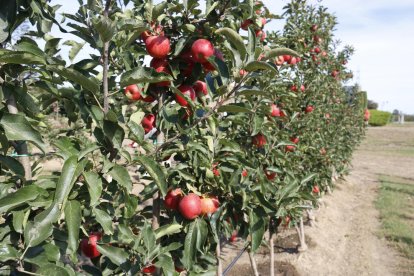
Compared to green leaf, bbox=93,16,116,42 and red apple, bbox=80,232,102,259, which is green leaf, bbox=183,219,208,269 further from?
green leaf, bbox=93,16,116,42

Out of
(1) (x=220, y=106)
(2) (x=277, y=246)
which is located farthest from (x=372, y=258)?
(1) (x=220, y=106)

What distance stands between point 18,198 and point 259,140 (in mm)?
1791

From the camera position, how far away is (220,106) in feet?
4.47

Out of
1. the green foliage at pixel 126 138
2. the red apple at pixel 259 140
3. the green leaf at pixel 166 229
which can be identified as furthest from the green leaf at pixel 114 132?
the red apple at pixel 259 140

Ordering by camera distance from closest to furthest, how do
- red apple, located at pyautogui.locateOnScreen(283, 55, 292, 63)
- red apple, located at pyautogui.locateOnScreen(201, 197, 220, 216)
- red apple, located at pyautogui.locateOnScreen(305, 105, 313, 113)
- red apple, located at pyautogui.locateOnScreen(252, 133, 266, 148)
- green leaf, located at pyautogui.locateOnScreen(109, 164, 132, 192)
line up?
green leaf, located at pyautogui.locateOnScreen(109, 164, 132, 192)
red apple, located at pyautogui.locateOnScreen(201, 197, 220, 216)
red apple, located at pyautogui.locateOnScreen(252, 133, 266, 148)
red apple, located at pyautogui.locateOnScreen(283, 55, 292, 63)
red apple, located at pyautogui.locateOnScreen(305, 105, 313, 113)

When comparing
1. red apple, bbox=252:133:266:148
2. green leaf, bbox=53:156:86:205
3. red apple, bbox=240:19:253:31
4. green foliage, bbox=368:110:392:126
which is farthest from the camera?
green foliage, bbox=368:110:392:126

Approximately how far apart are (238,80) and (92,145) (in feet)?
1.79

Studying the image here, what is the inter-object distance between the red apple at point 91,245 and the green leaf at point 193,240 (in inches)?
13.6

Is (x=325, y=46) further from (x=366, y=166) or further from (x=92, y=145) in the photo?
(x=366, y=166)

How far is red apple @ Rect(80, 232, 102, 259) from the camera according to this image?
146 centimetres

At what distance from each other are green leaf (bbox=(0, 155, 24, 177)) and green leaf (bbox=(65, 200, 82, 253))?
208mm

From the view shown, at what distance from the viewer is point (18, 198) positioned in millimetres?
925

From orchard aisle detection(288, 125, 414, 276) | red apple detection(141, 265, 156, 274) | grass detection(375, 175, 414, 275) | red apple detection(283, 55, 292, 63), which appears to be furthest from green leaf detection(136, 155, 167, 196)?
grass detection(375, 175, 414, 275)

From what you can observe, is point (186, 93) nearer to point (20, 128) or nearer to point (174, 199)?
point (174, 199)
